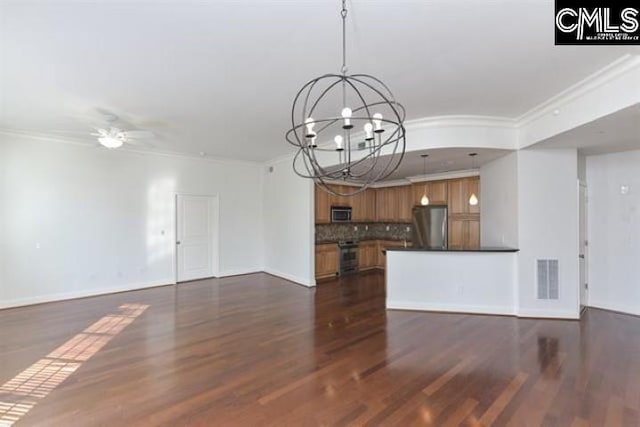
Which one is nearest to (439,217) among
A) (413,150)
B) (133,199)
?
(413,150)

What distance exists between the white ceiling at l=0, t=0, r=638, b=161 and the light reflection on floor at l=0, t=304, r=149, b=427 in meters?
2.85

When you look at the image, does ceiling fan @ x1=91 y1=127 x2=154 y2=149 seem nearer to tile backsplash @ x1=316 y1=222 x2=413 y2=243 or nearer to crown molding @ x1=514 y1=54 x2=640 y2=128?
tile backsplash @ x1=316 y1=222 x2=413 y2=243

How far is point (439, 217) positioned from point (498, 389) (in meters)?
3.64

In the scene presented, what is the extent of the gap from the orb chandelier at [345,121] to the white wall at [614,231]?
10.8 feet

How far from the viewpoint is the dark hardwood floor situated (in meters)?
2.28

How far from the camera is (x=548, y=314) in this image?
4344mm

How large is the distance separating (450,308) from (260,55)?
4.31 m

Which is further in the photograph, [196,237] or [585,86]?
[196,237]

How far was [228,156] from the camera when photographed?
6938 mm

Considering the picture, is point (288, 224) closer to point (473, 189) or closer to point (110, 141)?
point (110, 141)

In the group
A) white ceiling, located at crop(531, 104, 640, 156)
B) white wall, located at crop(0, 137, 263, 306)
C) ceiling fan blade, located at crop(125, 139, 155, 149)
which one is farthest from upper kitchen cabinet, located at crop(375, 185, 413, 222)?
ceiling fan blade, located at crop(125, 139, 155, 149)

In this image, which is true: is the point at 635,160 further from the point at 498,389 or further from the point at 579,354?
the point at 498,389

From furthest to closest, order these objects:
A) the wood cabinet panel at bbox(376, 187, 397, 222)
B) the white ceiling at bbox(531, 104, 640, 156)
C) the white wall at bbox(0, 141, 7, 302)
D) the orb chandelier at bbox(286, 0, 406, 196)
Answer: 1. the wood cabinet panel at bbox(376, 187, 397, 222)
2. the white wall at bbox(0, 141, 7, 302)
3. the white ceiling at bbox(531, 104, 640, 156)
4. the orb chandelier at bbox(286, 0, 406, 196)

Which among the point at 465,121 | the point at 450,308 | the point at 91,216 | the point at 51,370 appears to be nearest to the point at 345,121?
the point at 465,121
